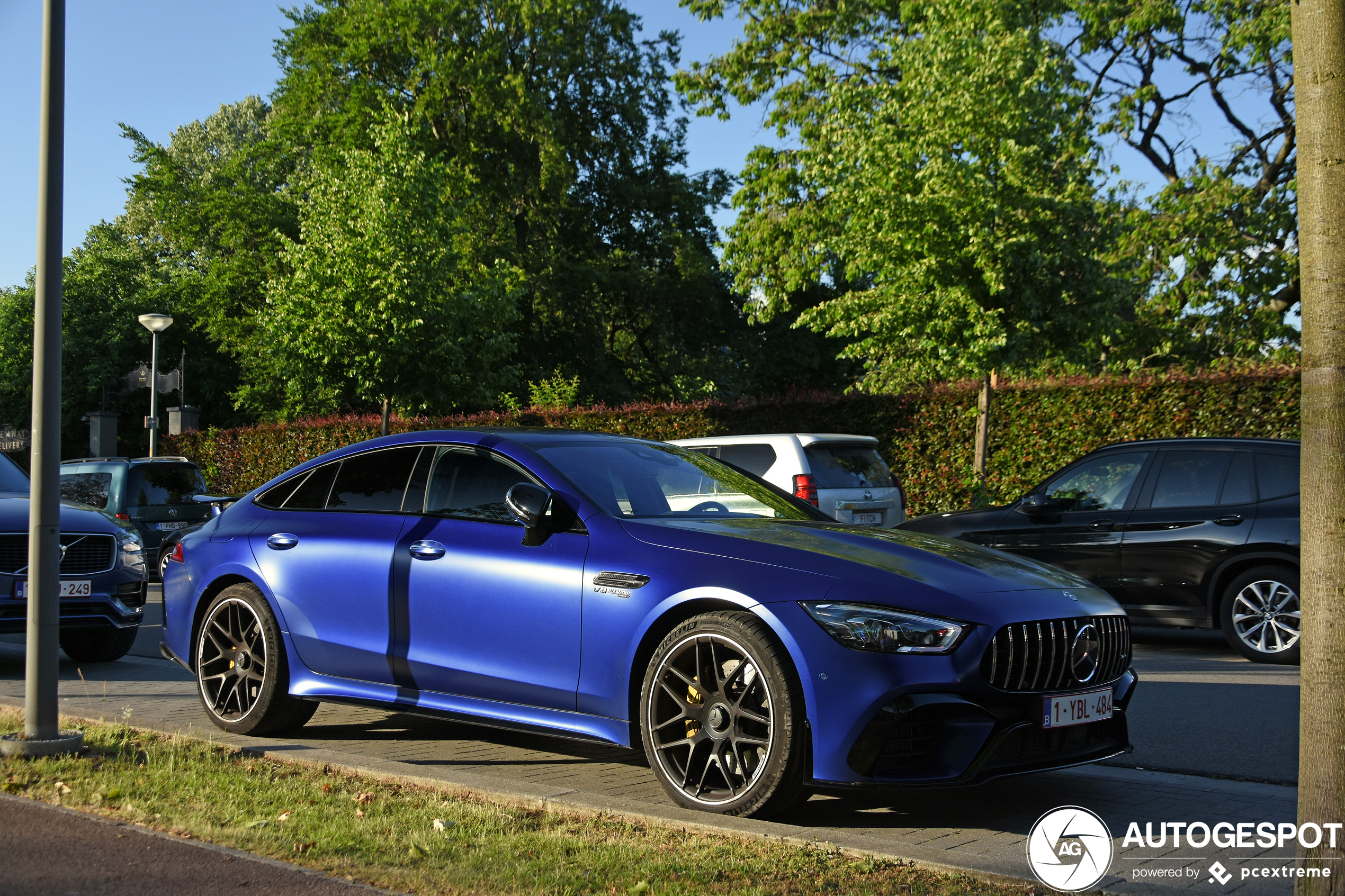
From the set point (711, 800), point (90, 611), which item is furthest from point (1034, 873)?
point (90, 611)

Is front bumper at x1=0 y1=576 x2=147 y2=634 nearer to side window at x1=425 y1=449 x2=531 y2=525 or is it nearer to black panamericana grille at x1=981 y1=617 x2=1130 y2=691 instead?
side window at x1=425 y1=449 x2=531 y2=525

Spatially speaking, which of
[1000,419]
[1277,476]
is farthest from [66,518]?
[1000,419]

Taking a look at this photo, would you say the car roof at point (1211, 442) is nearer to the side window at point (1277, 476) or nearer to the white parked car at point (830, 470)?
the side window at point (1277, 476)

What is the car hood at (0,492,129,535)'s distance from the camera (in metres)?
9.12

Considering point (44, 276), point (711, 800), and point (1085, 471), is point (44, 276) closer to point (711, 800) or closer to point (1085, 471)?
point (711, 800)

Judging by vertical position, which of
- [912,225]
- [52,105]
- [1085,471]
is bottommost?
[1085,471]

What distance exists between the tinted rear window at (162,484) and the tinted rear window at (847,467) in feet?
30.8

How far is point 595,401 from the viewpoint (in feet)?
134

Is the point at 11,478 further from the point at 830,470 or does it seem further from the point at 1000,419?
the point at 1000,419

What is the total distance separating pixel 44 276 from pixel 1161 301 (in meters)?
25.0

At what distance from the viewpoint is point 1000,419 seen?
56.8 ft

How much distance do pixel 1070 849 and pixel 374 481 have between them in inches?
151


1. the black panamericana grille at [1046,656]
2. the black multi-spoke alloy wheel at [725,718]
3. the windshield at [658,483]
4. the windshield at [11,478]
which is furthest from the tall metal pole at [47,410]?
the windshield at [11,478]

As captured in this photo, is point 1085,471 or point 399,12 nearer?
point 1085,471
